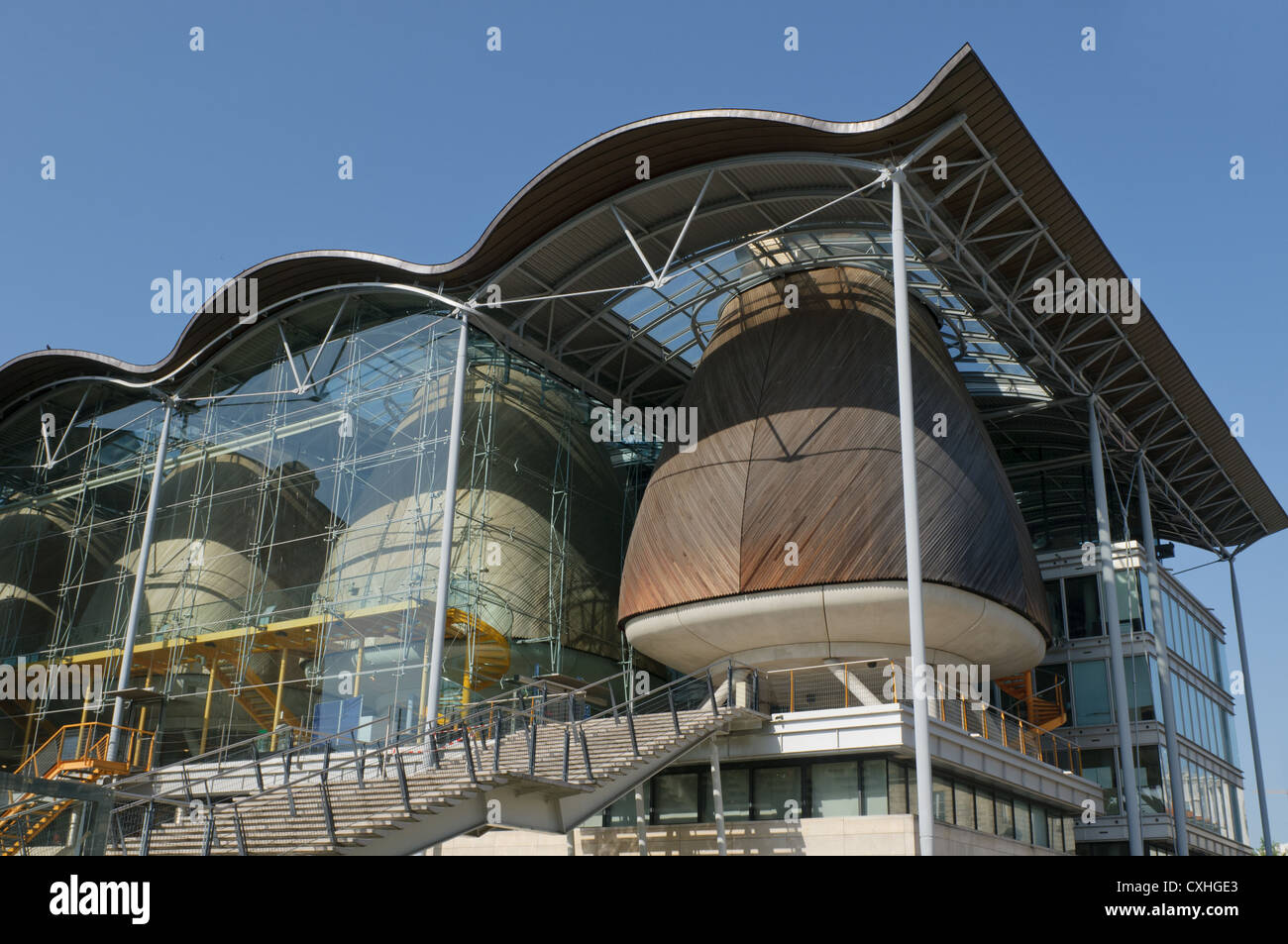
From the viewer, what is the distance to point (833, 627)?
2427 centimetres

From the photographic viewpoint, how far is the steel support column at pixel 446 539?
24.9 metres

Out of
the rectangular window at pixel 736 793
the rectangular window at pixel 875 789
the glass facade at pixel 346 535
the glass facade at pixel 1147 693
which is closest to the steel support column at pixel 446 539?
the glass facade at pixel 346 535

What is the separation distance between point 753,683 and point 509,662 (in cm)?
913

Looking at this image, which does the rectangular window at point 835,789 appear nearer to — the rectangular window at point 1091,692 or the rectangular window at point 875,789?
the rectangular window at point 875,789

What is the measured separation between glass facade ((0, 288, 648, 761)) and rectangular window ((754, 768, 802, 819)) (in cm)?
822

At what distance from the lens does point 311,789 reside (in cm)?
1870

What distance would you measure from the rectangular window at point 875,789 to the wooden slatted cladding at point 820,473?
3.85m

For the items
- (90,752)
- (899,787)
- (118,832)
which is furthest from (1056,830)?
(90,752)

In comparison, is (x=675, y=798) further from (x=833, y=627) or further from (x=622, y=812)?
(x=833, y=627)

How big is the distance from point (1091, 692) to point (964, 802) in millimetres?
13450

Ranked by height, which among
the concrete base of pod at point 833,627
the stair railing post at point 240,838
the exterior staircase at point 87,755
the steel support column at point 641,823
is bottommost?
the stair railing post at point 240,838

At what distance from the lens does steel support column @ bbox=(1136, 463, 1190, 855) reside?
31.2 metres
